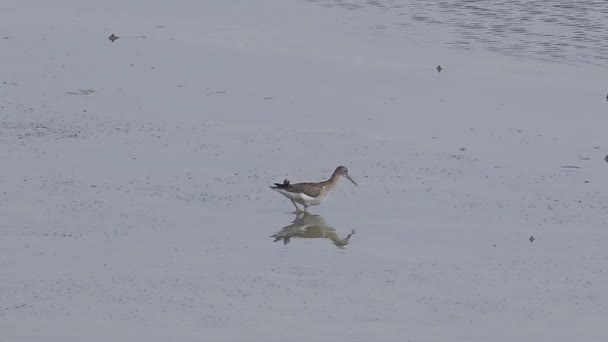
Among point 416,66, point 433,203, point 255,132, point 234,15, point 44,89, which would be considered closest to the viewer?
point 433,203

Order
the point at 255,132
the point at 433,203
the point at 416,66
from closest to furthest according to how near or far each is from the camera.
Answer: the point at 433,203 < the point at 255,132 < the point at 416,66

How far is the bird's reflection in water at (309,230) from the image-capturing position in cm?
1220

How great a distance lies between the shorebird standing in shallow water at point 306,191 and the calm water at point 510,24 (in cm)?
628

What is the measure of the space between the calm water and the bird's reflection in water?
6490 mm

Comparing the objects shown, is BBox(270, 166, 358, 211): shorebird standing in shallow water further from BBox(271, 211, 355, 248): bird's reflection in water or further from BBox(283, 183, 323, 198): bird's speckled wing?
BBox(271, 211, 355, 248): bird's reflection in water

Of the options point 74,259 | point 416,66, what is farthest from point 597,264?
point 416,66

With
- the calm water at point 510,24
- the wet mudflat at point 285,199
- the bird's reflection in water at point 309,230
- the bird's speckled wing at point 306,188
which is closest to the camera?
the wet mudflat at point 285,199

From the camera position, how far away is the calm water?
63.4ft

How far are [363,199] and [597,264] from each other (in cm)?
251

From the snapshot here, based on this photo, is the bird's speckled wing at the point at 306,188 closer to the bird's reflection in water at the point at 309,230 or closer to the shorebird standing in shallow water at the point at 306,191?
the shorebird standing in shallow water at the point at 306,191

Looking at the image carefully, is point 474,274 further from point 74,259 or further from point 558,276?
point 74,259

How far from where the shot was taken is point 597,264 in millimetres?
11430

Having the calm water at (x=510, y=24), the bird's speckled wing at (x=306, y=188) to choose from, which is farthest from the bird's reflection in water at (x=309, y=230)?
the calm water at (x=510, y=24)

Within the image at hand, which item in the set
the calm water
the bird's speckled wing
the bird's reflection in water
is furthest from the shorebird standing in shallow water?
the calm water
